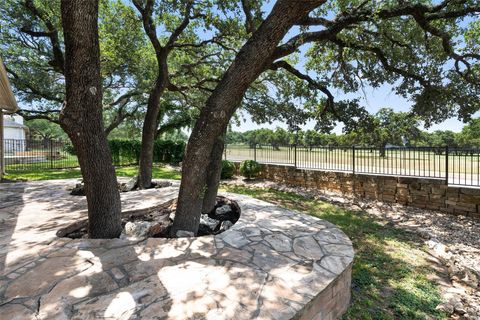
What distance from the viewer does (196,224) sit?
11.7ft

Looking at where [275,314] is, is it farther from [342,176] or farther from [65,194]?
[342,176]

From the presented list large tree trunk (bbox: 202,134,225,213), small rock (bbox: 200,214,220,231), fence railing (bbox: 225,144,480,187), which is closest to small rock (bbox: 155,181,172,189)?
large tree trunk (bbox: 202,134,225,213)

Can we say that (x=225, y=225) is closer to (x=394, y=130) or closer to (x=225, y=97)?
(x=225, y=97)

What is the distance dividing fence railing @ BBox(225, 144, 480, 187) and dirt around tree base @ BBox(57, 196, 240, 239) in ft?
17.0

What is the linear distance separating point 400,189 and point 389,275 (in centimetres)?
455

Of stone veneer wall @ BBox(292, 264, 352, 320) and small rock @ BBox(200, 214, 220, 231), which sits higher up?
small rock @ BBox(200, 214, 220, 231)

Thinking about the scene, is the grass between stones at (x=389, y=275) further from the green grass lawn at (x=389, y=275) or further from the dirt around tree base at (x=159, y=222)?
Result: the dirt around tree base at (x=159, y=222)

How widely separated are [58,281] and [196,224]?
166cm

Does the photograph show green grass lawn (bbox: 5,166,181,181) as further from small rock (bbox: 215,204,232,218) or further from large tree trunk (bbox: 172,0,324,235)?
large tree trunk (bbox: 172,0,324,235)

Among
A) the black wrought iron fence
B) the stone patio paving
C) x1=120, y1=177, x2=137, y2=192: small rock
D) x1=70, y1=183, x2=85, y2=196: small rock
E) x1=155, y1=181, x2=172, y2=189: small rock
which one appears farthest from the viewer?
the black wrought iron fence

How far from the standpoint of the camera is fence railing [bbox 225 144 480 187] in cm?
656

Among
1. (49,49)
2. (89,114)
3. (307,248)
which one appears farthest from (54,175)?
(307,248)

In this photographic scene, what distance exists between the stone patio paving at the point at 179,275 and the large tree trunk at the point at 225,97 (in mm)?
505

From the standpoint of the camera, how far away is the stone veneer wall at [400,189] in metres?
6.02
